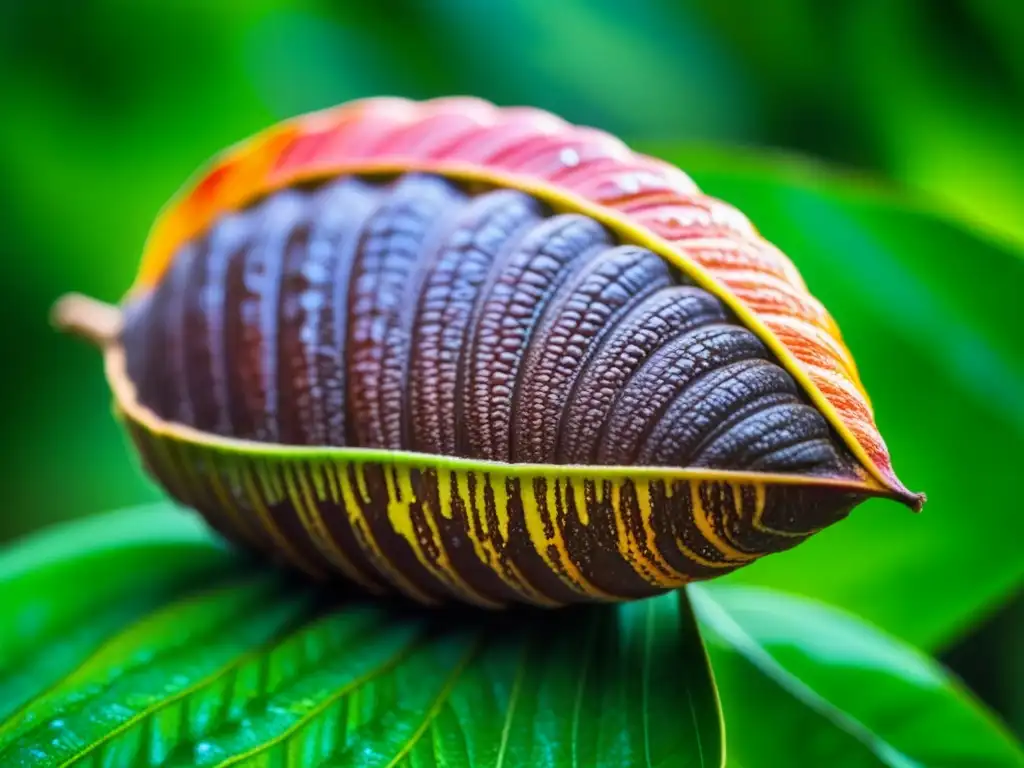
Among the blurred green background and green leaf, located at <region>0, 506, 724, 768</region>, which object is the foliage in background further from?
the blurred green background

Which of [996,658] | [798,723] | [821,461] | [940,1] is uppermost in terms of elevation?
[940,1]

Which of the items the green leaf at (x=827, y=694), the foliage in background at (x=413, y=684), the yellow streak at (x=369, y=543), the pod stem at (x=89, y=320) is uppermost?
the pod stem at (x=89, y=320)

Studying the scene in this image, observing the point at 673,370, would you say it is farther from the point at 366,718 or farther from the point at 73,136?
the point at 73,136

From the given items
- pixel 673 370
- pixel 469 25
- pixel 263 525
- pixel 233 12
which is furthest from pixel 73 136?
pixel 673 370

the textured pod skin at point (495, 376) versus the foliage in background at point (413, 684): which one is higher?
the textured pod skin at point (495, 376)

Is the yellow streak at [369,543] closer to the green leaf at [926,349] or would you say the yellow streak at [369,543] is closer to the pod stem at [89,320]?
the pod stem at [89,320]

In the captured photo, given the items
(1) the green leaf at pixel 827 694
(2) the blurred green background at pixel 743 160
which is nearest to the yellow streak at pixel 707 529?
(1) the green leaf at pixel 827 694
